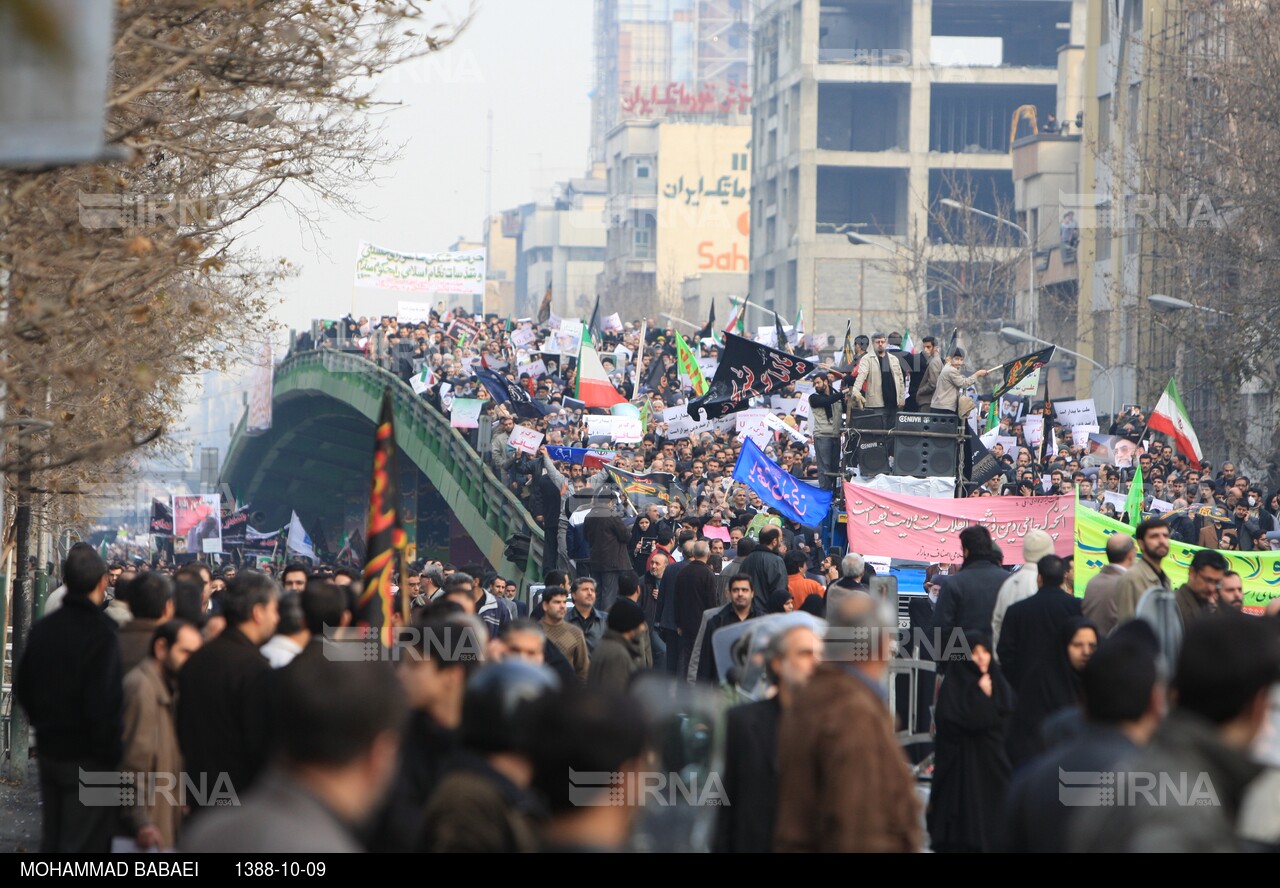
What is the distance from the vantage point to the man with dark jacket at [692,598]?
15273mm

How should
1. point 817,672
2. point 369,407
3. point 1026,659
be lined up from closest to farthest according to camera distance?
point 817,672, point 1026,659, point 369,407

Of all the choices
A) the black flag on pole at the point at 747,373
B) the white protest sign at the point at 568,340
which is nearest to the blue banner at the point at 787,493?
the black flag on pole at the point at 747,373

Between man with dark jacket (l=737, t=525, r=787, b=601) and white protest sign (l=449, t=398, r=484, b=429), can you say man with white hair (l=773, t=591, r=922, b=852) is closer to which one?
man with dark jacket (l=737, t=525, r=787, b=601)

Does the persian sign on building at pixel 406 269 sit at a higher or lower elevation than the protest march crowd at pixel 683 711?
higher

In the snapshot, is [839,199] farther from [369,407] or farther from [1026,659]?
[1026,659]

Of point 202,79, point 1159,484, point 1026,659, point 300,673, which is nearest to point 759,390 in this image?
point 1159,484

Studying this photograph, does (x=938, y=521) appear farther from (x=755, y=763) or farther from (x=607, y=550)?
(x=755, y=763)

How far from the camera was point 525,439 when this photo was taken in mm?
28609

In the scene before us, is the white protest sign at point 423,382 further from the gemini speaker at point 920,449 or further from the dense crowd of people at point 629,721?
the dense crowd of people at point 629,721

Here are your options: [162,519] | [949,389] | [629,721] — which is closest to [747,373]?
[949,389]

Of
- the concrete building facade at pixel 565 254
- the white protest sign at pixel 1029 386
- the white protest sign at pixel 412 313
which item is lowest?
the white protest sign at pixel 1029 386

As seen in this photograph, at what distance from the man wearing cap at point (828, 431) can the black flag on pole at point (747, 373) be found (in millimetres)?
6597
